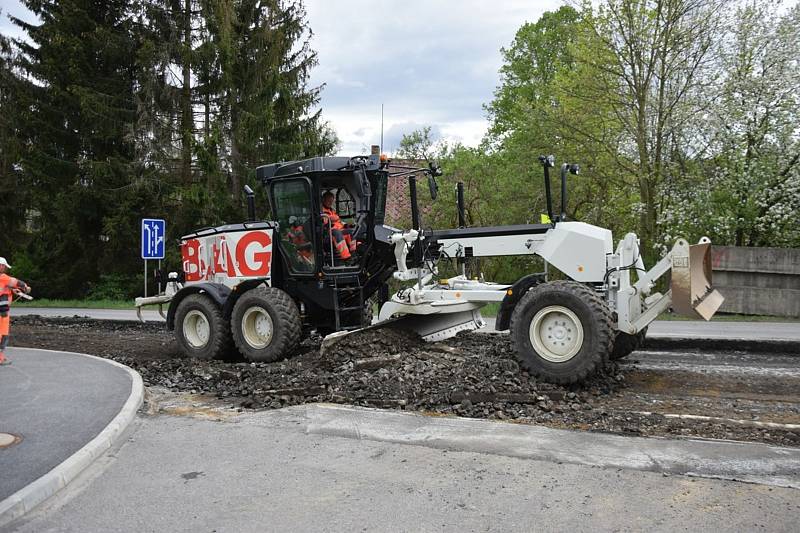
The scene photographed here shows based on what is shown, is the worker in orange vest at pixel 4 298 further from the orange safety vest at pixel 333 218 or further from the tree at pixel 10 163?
the tree at pixel 10 163

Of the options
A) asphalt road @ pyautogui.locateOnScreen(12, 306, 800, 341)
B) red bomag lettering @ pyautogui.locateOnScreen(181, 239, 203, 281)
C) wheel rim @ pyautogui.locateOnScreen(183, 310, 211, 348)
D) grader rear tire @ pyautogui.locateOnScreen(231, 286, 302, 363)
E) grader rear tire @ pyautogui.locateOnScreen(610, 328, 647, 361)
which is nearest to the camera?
grader rear tire @ pyautogui.locateOnScreen(610, 328, 647, 361)

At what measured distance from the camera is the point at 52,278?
99.8ft

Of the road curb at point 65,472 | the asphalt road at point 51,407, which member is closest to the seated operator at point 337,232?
the asphalt road at point 51,407

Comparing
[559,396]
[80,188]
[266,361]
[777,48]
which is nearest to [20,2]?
[80,188]

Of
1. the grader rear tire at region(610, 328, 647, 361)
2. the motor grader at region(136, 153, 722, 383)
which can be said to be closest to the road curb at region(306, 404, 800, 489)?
the motor grader at region(136, 153, 722, 383)

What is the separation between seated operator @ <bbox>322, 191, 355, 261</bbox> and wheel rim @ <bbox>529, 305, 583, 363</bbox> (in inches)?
138

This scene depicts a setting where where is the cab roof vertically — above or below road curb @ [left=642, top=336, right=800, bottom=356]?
above

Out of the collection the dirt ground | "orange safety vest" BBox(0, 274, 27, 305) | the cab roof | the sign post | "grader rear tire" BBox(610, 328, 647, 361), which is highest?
the cab roof

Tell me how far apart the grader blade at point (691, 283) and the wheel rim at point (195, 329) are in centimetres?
717

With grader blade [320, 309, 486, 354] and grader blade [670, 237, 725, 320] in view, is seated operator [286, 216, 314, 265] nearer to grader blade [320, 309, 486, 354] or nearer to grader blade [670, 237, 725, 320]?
grader blade [320, 309, 486, 354]

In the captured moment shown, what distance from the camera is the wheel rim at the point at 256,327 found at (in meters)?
10.3

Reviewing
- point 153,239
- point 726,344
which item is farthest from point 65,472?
point 153,239

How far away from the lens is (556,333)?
311 inches

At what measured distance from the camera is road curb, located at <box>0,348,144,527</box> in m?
4.52
